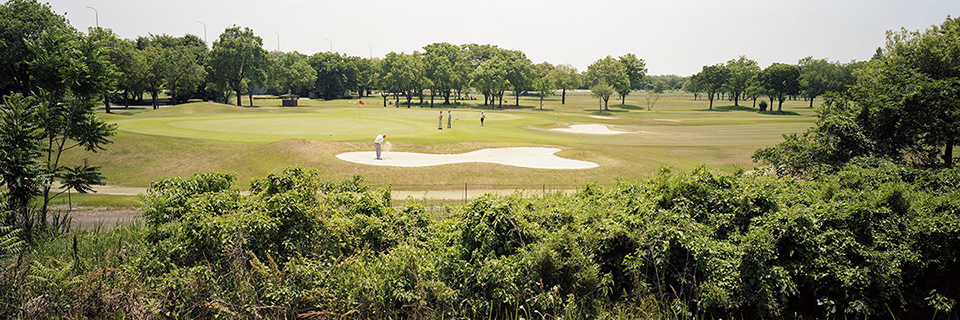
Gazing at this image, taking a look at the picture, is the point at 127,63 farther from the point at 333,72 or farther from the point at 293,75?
the point at 333,72

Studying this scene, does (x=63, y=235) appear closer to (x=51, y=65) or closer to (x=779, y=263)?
(x=51, y=65)

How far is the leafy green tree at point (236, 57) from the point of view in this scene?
83.4 m

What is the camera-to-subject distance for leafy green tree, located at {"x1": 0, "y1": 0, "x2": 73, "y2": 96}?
4917 centimetres

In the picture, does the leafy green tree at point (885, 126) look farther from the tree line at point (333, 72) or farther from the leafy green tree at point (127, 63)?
the leafy green tree at point (127, 63)

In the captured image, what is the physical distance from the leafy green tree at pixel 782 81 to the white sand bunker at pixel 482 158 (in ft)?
286

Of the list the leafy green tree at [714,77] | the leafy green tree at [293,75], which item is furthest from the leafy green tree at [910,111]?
the leafy green tree at [714,77]

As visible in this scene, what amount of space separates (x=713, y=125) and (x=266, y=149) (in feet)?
185

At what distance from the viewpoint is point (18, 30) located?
5081cm

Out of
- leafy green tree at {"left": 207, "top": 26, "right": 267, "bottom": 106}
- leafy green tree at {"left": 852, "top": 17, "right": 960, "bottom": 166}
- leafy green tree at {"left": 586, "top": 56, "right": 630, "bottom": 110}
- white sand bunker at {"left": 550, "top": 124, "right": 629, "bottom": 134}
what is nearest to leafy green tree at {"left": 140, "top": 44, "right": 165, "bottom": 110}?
leafy green tree at {"left": 207, "top": 26, "right": 267, "bottom": 106}

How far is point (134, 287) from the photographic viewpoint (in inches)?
311

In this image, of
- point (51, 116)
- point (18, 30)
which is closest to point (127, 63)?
point (18, 30)

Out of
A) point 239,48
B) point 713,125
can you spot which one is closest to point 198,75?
point 239,48

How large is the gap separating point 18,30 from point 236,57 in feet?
112

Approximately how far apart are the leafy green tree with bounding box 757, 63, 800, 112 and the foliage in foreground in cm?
10501
